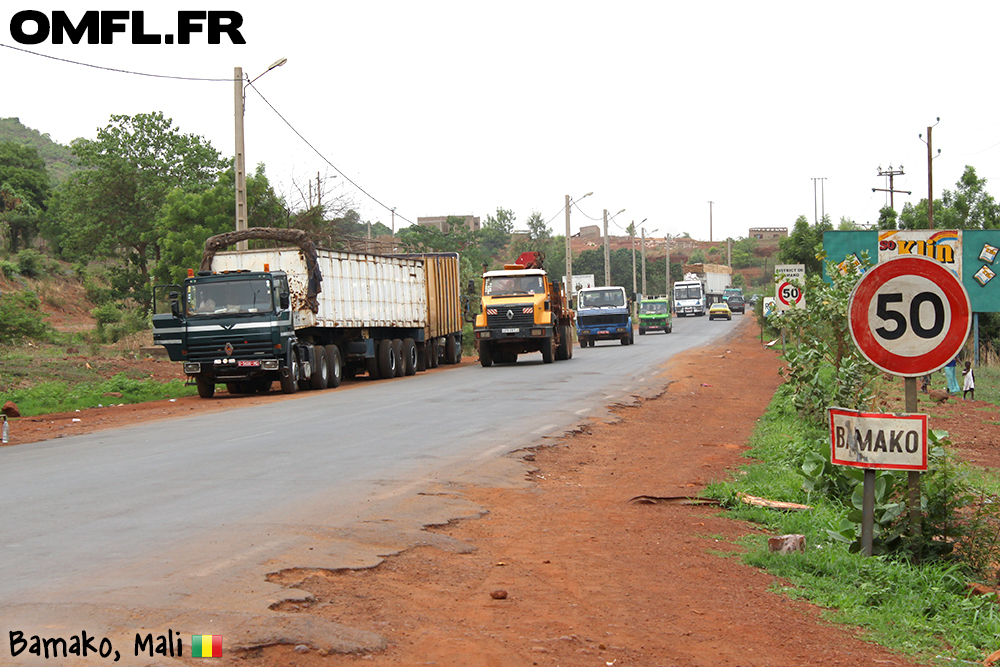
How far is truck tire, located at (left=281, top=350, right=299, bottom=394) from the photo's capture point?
23.0 metres

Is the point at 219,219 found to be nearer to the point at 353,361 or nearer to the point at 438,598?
the point at 353,361

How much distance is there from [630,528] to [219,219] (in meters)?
39.7

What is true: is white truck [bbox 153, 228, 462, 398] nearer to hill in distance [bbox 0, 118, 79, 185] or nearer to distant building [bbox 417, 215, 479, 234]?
distant building [bbox 417, 215, 479, 234]

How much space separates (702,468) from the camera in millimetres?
11391

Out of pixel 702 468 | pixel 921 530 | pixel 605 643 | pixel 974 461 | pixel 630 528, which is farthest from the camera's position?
pixel 974 461

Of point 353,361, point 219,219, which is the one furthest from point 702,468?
point 219,219

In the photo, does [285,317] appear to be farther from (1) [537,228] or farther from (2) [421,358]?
(1) [537,228]

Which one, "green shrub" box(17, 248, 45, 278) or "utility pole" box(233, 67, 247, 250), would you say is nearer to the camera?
"utility pole" box(233, 67, 247, 250)

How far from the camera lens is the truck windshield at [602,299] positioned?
46.6m

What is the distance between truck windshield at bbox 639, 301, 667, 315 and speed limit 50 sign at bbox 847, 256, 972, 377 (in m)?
56.4

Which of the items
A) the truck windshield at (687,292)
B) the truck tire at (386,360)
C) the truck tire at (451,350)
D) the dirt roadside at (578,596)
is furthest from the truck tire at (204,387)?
the truck windshield at (687,292)

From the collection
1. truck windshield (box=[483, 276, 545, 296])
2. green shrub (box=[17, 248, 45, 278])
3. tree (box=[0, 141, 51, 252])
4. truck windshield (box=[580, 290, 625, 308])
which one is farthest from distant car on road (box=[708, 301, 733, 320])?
truck windshield (box=[483, 276, 545, 296])

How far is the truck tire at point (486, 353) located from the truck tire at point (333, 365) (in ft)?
22.3

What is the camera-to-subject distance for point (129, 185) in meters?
56.2
